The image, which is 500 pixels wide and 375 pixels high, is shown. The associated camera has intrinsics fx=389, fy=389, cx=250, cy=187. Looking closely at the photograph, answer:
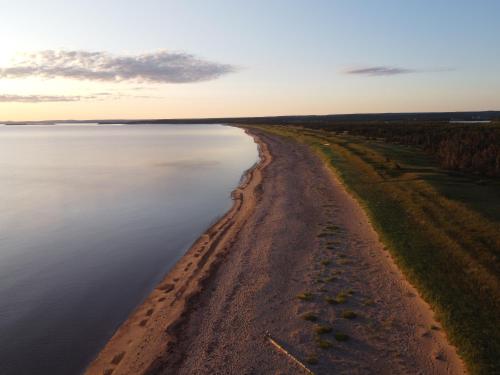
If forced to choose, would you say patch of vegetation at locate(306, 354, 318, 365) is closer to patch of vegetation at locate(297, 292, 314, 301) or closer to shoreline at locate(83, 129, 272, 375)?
patch of vegetation at locate(297, 292, 314, 301)

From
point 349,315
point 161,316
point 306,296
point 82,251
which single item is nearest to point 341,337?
point 349,315

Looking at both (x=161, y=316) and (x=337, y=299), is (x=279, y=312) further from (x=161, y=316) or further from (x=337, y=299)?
(x=161, y=316)

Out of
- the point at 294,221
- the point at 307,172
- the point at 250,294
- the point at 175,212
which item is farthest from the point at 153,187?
the point at 250,294

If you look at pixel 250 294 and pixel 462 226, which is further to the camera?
pixel 462 226

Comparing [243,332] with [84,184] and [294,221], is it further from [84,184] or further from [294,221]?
[84,184]

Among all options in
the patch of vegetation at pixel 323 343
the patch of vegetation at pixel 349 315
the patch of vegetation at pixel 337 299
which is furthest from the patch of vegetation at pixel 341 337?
the patch of vegetation at pixel 337 299

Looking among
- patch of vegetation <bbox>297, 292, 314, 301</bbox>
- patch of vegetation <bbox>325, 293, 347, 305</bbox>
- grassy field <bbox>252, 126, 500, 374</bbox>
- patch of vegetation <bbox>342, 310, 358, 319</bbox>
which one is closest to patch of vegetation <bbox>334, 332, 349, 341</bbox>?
patch of vegetation <bbox>342, 310, 358, 319</bbox>

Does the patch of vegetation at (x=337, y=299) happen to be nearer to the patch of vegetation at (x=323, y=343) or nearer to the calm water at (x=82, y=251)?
the patch of vegetation at (x=323, y=343)
